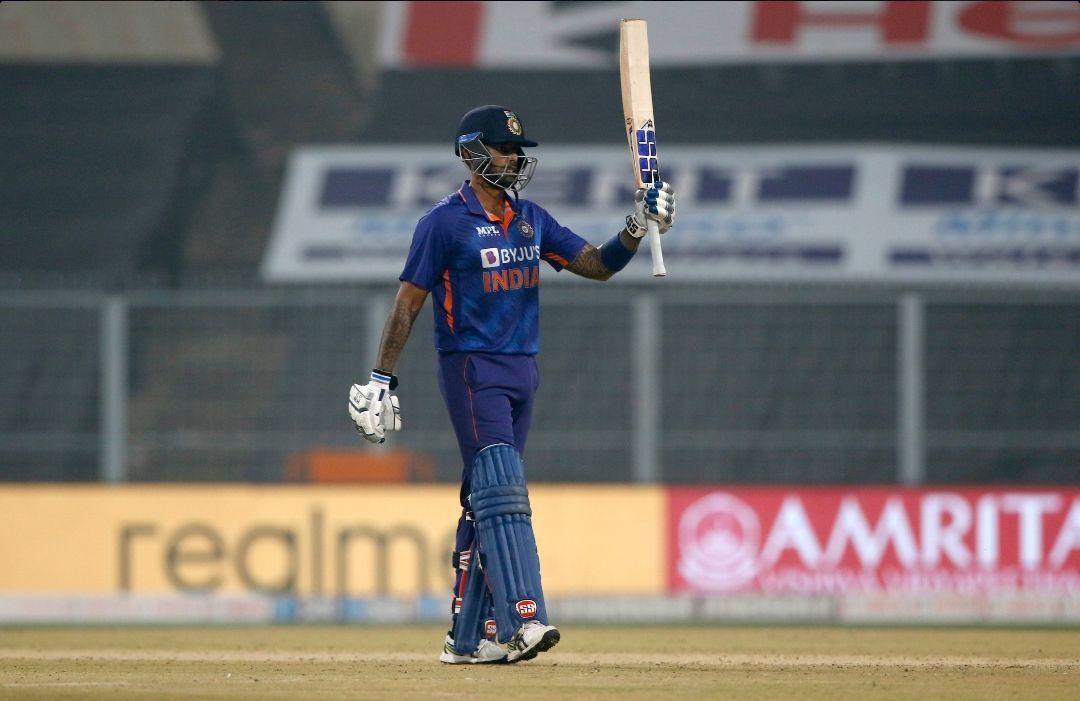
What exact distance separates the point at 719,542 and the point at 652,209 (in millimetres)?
5553

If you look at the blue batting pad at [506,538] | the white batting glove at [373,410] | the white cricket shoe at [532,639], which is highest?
the white batting glove at [373,410]

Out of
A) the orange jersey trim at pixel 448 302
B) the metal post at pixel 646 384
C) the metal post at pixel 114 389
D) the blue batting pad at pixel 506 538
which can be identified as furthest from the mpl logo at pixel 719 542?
the orange jersey trim at pixel 448 302


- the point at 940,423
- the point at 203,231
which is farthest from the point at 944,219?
the point at 203,231

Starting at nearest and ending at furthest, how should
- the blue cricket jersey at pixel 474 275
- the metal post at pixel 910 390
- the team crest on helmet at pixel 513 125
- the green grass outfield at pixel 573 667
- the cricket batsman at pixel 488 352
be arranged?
the green grass outfield at pixel 573 667 < the cricket batsman at pixel 488 352 < the blue cricket jersey at pixel 474 275 < the team crest on helmet at pixel 513 125 < the metal post at pixel 910 390

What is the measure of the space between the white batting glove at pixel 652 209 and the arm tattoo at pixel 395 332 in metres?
0.84

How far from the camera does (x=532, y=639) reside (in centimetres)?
711

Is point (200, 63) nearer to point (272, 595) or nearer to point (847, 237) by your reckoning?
point (847, 237)

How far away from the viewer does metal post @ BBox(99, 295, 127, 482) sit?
13.1 meters

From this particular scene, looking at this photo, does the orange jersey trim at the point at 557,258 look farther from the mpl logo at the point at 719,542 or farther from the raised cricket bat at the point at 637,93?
the mpl logo at the point at 719,542

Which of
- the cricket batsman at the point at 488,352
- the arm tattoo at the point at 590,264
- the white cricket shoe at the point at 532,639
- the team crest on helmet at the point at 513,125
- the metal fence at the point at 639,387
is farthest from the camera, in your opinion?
the metal fence at the point at 639,387

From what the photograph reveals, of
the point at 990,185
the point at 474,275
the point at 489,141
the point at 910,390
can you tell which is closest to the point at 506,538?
the point at 474,275

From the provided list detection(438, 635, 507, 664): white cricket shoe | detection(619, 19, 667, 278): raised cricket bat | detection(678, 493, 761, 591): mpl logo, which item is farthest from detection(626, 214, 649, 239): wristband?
detection(678, 493, 761, 591): mpl logo

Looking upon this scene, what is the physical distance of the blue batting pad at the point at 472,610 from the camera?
750 cm

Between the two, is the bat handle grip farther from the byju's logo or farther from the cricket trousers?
the byju's logo
